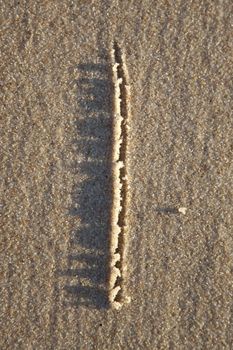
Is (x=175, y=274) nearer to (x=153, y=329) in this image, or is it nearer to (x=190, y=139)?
(x=153, y=329)

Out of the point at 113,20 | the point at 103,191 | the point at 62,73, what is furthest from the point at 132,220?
the point at 113,20

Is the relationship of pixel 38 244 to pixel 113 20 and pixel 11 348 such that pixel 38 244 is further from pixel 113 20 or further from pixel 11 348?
pixel 113 20

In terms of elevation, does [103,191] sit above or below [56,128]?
below

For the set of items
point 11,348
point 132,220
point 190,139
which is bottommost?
point 11,348
